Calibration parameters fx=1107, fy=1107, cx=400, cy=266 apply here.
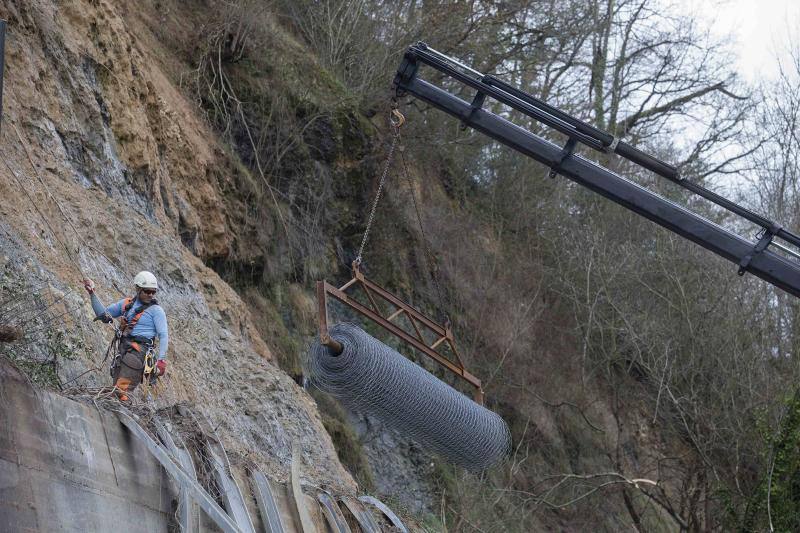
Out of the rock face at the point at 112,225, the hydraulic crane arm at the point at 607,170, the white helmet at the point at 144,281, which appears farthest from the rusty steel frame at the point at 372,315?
the hydraulic crane arm at the point at 607,170

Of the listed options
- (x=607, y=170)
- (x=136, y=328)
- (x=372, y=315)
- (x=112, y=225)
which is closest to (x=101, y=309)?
(x=136, y=328)

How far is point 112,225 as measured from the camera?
1187 centimetres

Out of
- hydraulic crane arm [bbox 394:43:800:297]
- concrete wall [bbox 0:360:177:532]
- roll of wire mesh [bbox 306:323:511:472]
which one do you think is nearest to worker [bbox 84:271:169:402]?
roll of wire mesh [bbox 306:323:511:472]

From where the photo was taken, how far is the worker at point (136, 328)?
29.1 feet

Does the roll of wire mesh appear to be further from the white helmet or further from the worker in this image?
the white helmet

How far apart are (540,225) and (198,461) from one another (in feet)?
65.7

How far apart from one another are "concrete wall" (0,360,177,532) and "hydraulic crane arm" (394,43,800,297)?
5.44 m

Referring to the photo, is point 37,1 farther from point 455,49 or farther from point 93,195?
point 455,49

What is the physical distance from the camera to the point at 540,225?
26.9 m

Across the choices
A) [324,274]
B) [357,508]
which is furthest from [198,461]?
[324,274]

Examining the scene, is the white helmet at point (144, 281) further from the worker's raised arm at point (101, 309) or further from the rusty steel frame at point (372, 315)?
the rusty steel frame at point (372, 315)

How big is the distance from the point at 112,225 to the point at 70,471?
607 cm

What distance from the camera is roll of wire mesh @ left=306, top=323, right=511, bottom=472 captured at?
33.6ft

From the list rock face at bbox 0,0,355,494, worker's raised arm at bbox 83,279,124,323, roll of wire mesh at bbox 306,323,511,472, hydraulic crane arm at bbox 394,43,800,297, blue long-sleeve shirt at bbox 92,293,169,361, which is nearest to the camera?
worker's raised arm at bbox 83,279,124,323
